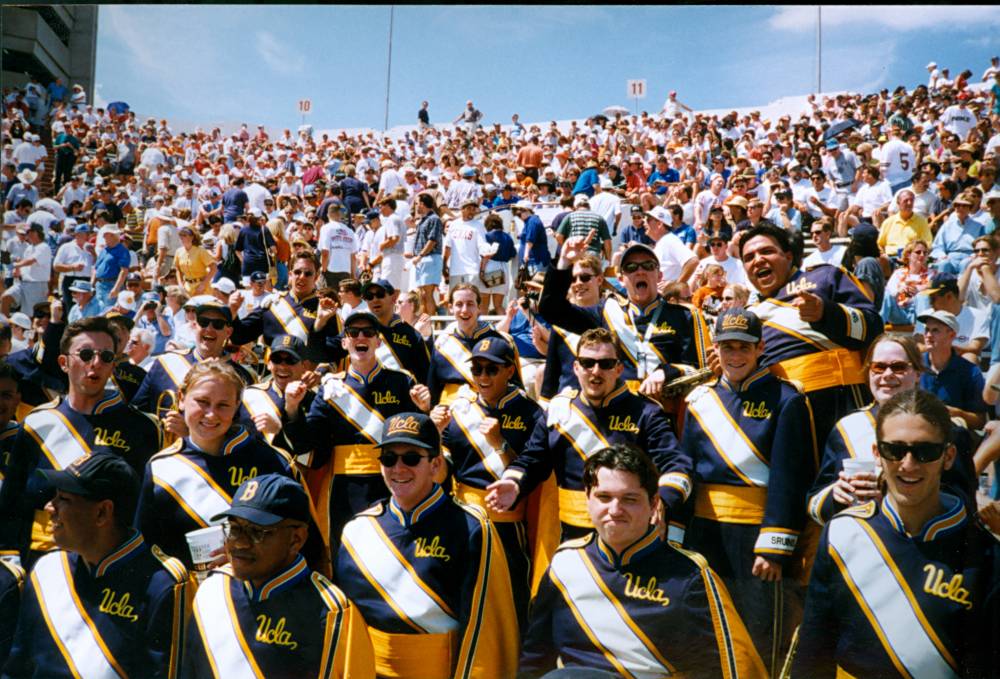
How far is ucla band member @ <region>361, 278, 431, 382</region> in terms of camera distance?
5.25m

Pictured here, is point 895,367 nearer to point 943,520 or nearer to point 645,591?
point 943,520

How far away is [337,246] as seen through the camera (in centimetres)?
834

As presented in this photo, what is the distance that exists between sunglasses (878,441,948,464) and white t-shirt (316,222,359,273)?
6105 mm

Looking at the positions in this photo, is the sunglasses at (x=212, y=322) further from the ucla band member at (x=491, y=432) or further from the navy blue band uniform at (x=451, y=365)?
the ucla band member at (x=491, y=432)

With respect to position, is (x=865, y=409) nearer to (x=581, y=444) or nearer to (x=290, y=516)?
(x=581, y=444)

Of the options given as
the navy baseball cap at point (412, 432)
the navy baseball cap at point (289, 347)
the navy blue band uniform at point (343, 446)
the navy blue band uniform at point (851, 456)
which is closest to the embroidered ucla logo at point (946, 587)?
the navy blue band uniform at point (851, 456)

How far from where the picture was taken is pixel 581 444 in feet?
12.4

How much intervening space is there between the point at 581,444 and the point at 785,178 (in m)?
6.50

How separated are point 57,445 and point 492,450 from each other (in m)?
2.00

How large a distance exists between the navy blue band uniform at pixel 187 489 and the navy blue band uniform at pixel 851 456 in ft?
6.58

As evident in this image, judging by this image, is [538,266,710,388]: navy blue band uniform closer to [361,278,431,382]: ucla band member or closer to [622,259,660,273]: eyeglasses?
[622,259,660,273]: eyeglasses

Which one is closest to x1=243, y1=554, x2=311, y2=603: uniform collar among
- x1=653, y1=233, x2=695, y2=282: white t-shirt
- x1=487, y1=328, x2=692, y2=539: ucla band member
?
x1=487, y1=328, x2=692, y2=539: ucla band member

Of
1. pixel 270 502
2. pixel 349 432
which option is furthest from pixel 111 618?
pixel 349 432

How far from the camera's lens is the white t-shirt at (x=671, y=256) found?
21.6ft
